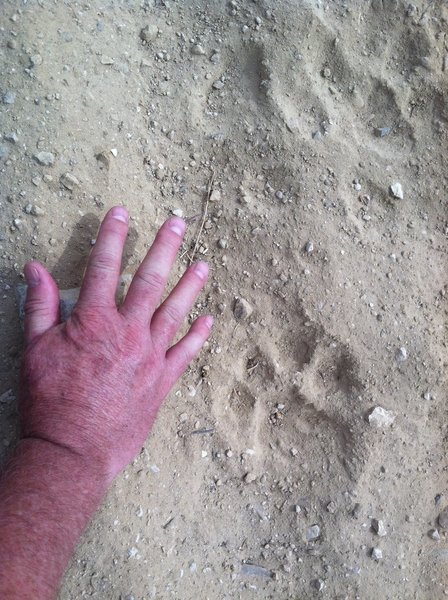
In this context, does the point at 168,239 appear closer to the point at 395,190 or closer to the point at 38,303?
the point at 38,303

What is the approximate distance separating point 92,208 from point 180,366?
73 cm

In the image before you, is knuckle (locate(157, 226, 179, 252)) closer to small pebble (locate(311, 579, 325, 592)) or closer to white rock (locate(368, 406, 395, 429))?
white rock (locate(368, 406, 395, 429))

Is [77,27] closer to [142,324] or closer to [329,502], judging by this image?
[142,324]

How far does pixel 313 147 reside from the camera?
91.8 inches

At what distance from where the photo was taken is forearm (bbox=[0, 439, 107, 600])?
63.9 inches

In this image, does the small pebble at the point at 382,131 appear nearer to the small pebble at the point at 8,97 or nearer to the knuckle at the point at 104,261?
the knuckle at the point at 104,261

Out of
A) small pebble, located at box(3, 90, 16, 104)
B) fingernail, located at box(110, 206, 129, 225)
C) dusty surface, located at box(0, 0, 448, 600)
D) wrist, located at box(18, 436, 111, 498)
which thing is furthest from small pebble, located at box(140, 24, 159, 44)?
wrist, located at box(18, 436, 111, 498)

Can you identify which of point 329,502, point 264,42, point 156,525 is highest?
point 264,42

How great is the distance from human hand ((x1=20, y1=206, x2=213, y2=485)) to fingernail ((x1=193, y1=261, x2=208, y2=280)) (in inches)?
4.9

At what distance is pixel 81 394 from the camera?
181 cm

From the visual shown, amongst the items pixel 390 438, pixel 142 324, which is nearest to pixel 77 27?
pixel 142 324

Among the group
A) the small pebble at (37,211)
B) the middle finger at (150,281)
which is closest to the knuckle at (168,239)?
the middle finger at (150,281)

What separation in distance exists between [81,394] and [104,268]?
0.44 m

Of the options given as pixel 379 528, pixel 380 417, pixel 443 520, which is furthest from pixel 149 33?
pixel 443 520
